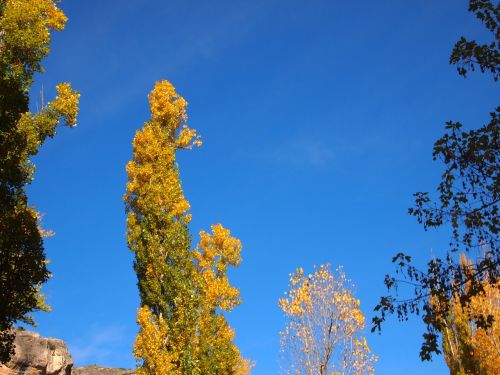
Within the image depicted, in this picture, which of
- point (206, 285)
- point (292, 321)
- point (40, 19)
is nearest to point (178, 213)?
point (206, 285)

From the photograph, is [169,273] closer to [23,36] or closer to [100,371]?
[23,36]

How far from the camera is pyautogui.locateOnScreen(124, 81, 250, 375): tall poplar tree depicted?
18188mm

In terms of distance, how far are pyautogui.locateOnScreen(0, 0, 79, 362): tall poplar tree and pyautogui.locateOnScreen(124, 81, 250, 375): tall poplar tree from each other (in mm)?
6243

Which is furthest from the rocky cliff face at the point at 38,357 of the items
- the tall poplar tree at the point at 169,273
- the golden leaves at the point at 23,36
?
the golden leaves at the point at 23,36

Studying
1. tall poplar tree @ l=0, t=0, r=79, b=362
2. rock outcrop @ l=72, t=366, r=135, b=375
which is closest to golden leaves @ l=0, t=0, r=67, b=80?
tall poplar tree @ l=0, t=0, r=79, b=362

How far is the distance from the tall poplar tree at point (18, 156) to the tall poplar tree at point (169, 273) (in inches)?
246

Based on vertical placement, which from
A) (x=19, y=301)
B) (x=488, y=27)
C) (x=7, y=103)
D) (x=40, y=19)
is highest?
(x=40, y=19)

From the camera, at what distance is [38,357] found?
2430 cm

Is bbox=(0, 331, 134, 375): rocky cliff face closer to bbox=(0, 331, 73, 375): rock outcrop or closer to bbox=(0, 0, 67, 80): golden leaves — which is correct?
bbox=(0, 331, 73, 375): rock outcrop

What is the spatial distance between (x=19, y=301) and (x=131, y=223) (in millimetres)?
10109

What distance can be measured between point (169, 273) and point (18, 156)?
28.6 feet

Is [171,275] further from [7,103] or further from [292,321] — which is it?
[7,103]

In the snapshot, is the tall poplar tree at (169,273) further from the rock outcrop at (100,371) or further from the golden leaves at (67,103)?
the rock outcrop at (100,371)

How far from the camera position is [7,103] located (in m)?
11.3
